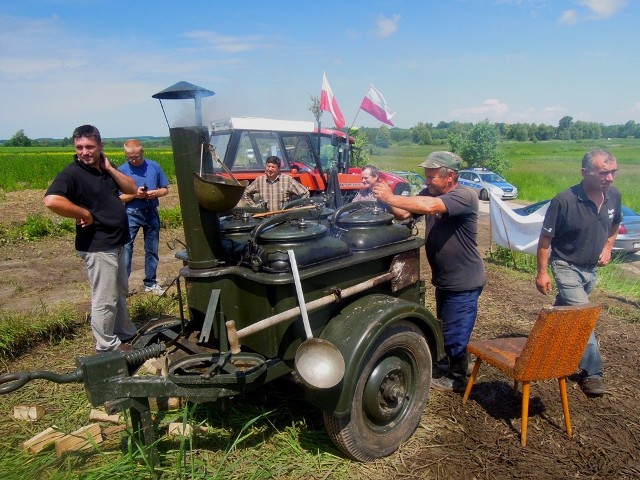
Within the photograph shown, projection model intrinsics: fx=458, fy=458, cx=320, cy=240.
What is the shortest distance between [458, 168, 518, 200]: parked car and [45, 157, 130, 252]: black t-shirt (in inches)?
726

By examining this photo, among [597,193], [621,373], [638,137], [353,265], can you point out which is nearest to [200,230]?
[353,265]

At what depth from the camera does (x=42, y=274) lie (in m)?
7.05

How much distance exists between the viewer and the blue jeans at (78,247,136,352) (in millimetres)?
3496

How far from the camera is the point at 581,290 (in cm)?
344

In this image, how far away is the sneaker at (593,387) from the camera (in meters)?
3.38

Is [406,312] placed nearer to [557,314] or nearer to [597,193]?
[557,314]

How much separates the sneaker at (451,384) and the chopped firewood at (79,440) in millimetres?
2328

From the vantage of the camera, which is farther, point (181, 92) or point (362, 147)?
point (362, 147)

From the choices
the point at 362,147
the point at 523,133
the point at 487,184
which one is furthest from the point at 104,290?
the point at 523,133

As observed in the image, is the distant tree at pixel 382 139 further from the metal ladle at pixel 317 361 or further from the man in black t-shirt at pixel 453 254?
the metal ladle at pixel 317 361

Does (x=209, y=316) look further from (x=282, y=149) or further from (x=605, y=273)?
(x=282, y=149)

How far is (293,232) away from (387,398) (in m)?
1.15


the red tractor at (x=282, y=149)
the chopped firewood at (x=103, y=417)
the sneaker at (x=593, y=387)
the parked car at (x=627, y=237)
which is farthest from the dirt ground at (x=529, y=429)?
the red tractor at (x=282, y=149)

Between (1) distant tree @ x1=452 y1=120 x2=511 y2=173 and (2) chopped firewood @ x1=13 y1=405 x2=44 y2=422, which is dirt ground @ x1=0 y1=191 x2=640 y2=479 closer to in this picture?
(2) chopped firewood @ x1=13 y1=405 x2=44 y2=422
